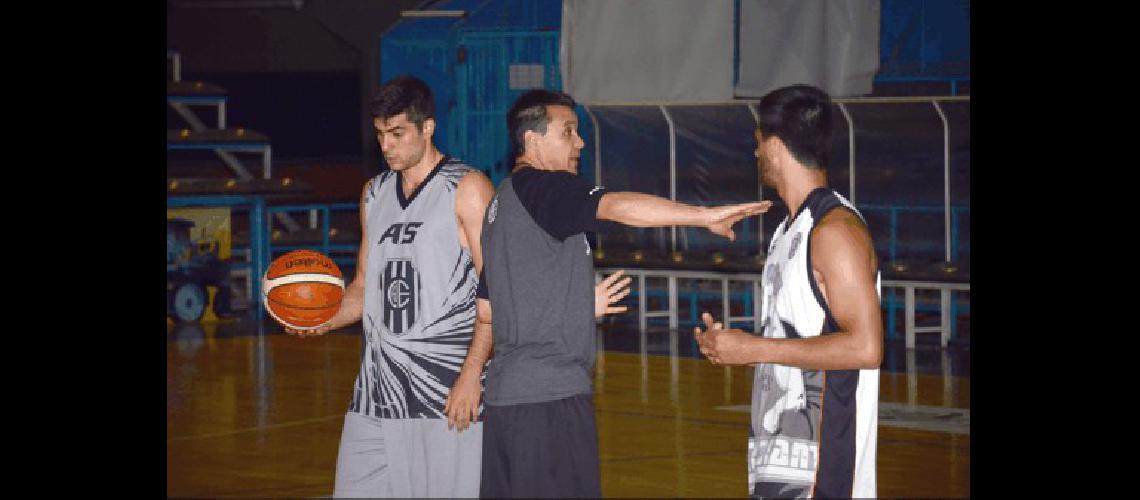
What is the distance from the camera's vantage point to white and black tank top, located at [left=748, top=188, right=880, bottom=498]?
4859 millimetres

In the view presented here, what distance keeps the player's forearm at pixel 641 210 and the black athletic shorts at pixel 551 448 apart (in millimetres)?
669

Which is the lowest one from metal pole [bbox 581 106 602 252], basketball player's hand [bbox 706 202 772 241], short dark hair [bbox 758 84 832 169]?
basketball player's hand [bbox 706 202 772 241]

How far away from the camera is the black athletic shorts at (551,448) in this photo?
5.77 metres

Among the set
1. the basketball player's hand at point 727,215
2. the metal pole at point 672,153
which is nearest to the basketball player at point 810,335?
Answer: the basketball player's hand at point 727,215

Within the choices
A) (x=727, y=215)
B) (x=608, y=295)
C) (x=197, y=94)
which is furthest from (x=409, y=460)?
(x=197, y=94)

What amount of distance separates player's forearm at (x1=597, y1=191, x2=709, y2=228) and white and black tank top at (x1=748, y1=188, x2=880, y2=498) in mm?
417

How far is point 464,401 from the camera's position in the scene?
6.27 m

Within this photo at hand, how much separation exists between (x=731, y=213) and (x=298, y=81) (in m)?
23.0

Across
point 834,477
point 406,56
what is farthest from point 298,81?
point 834,477

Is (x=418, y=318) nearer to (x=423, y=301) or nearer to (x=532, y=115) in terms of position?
(x=423, y=301)

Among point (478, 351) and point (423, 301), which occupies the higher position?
point (423, 301)

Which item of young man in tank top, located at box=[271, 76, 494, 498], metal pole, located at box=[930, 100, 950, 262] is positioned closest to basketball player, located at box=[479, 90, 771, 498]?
young man in tank top, located at box=[271, 76, 494, 498]

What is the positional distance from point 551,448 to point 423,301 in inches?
35.9

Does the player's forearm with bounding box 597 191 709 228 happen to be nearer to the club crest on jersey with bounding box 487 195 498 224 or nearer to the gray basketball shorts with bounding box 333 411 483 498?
the club crest on jersey with bounding box 487 195 498 224
